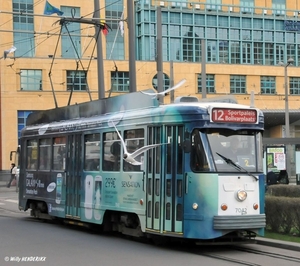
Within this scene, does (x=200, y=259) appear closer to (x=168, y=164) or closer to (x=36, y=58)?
(x=168, y=164)

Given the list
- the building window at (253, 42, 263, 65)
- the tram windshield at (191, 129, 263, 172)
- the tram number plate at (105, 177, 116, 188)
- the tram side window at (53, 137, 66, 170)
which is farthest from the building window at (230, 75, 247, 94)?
the tram windshield at (191, 129, 263, 172)

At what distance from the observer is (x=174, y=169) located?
11617mm

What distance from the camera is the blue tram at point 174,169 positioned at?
11.3m

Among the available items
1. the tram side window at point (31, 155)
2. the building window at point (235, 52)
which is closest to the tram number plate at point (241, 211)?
the tram side window at point (31, 155)

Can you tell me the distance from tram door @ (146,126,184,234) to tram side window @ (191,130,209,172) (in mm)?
249

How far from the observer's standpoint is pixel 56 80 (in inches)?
2165

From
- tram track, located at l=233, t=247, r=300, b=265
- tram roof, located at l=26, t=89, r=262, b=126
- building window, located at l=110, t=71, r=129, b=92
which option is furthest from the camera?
building window, located at l=110, t=71, r=129, b=92

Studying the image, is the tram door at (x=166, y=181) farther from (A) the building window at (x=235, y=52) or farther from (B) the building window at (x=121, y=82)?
(A) the building window at (x=235, y=52)

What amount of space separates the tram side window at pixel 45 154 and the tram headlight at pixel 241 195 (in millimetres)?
6966

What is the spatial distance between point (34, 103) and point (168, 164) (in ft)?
146

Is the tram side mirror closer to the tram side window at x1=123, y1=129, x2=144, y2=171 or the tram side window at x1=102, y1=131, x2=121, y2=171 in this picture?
the tram side window at x1=123, y1=129, x2=144, y2=171

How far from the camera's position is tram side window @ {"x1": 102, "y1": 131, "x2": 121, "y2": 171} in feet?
44.1

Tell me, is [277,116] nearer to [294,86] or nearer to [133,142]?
[294,86]

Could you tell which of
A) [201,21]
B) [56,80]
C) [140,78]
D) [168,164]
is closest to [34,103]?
[56,80]
